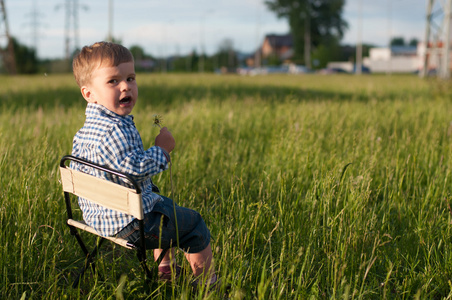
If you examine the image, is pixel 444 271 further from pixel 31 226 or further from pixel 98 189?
pixel 31 226

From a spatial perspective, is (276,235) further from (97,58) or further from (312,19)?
(312,19)

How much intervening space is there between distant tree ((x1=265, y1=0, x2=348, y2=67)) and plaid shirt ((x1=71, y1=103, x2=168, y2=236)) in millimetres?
62082

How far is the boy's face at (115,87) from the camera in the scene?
188 centimetres

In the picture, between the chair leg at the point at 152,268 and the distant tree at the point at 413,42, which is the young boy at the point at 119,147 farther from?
the distant tree at the point at 413,42

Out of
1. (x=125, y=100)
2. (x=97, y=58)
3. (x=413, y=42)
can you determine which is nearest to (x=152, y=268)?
(x=125, y=100)

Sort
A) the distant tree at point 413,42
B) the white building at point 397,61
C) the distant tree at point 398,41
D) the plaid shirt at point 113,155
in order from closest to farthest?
the plaid shirt at point 113,155 → the white building at point 397,61 → the distant tree at point 413,42 → the distant tree at point 398,41

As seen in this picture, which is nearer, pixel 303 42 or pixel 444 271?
pixel 444 271

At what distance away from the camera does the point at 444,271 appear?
227 centimetres

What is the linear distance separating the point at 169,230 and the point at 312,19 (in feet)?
209

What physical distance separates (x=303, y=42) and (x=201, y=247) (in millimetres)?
64861

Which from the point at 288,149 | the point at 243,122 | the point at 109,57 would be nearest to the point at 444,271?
the point at 288,149

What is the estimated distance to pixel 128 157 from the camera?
5.92 ft

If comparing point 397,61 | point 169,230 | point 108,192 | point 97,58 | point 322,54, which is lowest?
point 169,230

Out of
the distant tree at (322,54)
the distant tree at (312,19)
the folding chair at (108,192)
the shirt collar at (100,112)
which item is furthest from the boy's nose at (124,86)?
the distant tree at (322,54)
